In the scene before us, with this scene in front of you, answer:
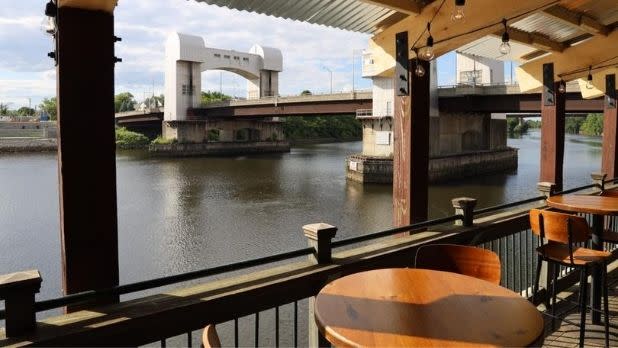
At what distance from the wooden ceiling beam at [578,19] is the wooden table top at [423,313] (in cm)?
566

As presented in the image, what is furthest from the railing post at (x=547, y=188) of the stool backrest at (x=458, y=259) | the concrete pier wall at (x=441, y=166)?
the concrete pier wall at (x=441, y=166)

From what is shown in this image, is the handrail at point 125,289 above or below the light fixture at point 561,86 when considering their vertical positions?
below

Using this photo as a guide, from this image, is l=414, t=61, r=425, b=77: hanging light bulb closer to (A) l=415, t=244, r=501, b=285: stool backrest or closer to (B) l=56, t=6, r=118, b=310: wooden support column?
(A) l=415, t=244, r=501, b=285: stool backrest

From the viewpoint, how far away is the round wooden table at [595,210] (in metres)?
4.11

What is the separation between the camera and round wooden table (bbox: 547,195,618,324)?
411 cm

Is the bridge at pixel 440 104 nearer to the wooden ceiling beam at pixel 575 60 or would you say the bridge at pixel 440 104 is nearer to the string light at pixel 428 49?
the wooden ceiling beam at pixel 575 60

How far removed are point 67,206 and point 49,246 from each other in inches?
559

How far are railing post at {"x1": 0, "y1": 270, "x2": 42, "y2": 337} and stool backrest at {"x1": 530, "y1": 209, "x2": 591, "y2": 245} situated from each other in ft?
12.3

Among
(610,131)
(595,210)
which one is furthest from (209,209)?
(595,210)

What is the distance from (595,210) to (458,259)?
220cm

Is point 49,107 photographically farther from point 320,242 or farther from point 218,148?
point 320,242

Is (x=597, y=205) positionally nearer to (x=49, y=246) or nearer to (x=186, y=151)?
(x=49, y=246)

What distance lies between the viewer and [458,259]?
313cm

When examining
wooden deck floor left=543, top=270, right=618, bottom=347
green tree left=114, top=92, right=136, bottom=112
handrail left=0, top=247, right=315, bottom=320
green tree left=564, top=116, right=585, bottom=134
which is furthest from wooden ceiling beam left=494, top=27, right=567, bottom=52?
green tree left=564, top=116, right=585, bottom=134
